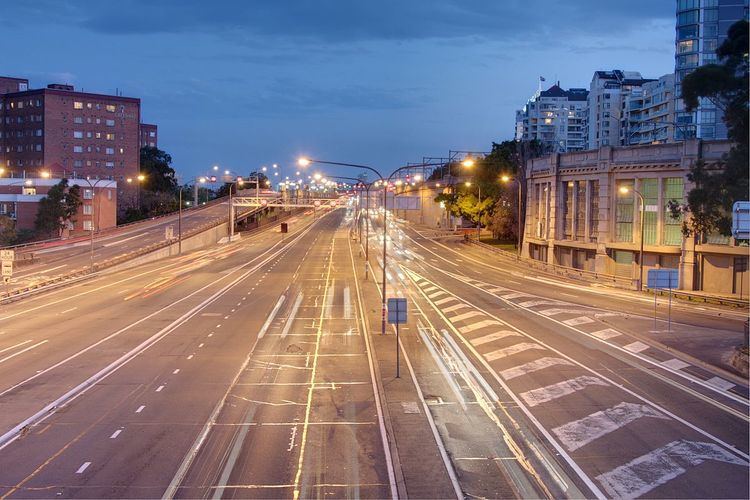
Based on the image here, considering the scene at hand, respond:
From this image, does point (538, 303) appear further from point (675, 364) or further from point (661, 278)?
point (675, 364)

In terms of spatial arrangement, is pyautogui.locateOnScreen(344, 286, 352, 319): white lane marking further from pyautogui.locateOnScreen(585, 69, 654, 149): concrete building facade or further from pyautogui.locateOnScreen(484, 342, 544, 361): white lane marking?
pyautogui.locateOnScreen(585, 69, 654, 149): concrete building facade

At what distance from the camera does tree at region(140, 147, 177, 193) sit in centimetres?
17300

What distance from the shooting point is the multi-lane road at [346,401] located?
16.0 meters

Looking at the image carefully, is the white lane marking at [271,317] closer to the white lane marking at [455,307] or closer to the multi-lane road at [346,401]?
the multi-lane road at [346,401]

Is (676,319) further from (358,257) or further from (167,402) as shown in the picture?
(358,257)

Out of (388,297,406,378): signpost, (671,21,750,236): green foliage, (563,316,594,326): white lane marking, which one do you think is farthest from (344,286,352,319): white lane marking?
(671,21,750,236): green foliage

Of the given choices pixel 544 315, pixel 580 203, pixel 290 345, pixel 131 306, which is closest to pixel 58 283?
pixel 131 306

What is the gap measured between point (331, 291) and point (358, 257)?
105ft

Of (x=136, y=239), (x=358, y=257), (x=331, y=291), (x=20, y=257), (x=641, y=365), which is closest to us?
(x=641, y=365)

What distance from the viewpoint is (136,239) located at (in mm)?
94500

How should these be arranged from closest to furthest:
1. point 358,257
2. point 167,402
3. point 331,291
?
point 167,402, point 331,291, point 358,257

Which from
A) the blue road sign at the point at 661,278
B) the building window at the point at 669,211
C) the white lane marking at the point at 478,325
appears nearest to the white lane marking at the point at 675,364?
the blue road sign at the point at 661,278

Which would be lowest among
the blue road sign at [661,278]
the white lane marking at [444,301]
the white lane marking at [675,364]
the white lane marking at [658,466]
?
the white lane marking at [444,301]

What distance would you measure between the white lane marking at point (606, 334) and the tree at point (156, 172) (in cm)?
14357
